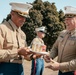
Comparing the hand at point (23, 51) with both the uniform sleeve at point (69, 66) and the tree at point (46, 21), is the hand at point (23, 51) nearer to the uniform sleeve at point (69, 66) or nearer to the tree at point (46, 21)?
the uniform sleeve at point (69, 66)

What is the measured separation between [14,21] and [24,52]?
2.09ft

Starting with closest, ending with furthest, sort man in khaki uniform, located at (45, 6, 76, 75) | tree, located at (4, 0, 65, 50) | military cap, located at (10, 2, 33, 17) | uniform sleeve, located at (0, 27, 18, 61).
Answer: uniform sleeve, located at (0, 27, 18, 61) < military cap, located at (10, 2, 33, 17) < man in khaki uniform, located at (45, 6, 76, 75) < tree, located at (4, 0, 65, 50)

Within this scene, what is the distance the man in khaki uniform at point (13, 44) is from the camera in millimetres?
4418

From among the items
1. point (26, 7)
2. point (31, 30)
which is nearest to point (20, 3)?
point (26, 7)

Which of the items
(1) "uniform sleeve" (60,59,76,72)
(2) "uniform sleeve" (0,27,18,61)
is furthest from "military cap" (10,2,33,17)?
(1) "uniform sleeve" (60,59,76,72)

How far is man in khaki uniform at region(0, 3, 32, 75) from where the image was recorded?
14.5 feet

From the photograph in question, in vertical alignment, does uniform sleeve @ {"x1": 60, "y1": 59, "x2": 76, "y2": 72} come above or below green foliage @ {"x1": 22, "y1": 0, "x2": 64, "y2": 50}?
above

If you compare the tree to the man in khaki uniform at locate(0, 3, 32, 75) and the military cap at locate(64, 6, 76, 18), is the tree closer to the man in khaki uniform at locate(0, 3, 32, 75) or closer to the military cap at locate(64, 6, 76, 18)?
the military cap at locate(64, 6, 76, 18)

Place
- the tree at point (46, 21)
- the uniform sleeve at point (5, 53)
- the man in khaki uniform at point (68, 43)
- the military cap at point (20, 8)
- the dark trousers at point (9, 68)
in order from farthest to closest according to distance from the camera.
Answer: the tree at point (46, 21) → the man in khaki uniform at point (68, 43) → the military cap at point (20, 8) → the dark trousers at point (9, 68) → the uniform sleeve at point (5, 53)

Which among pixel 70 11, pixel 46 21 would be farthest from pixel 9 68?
pixel 46 21

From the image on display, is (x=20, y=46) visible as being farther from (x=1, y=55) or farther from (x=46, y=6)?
(x=46, y=6)

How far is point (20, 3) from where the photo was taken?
4738 millimetres

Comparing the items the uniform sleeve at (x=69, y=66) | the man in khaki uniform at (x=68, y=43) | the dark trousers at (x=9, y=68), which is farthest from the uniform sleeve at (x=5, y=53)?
the uniform sleeve at (x=69, y=66)

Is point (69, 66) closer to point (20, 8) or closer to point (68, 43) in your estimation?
point (68, 43)
